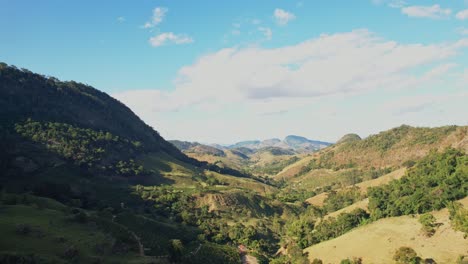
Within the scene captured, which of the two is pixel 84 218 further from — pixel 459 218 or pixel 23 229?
pixel 459 218

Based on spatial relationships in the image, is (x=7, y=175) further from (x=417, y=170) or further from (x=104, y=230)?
(x=417, y=170)

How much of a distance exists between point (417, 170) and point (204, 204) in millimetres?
111515

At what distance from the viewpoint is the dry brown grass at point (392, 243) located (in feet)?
310

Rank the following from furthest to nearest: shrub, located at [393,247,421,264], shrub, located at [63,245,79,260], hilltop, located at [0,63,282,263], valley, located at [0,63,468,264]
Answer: shrub, located at [393,247,421,264] → valley, located at [0,63,468,264] → hilltop, located at [0,63,282,263] → shrub, located at [63,245,79,260]

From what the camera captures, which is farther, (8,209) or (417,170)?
(417,170)

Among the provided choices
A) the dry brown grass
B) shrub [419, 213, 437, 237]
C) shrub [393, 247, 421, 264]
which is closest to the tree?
the dry brown grass

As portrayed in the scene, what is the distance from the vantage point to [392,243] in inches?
4124

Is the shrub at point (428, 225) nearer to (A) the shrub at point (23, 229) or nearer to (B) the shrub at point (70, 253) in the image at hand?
(B) the shrub at point (70, 253)

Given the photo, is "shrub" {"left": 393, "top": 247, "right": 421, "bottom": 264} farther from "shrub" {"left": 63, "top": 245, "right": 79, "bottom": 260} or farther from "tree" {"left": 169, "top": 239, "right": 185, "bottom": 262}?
"shrub" {"left": 63, "top": 245, "right": 79, "bottom": 260}

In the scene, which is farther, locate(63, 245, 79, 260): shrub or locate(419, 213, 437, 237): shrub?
locate(419, 213, 437, 237): shrub

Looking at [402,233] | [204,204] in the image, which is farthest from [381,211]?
[204,204]

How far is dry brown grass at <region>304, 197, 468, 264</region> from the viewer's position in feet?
310

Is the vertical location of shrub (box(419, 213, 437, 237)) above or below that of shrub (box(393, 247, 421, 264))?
above

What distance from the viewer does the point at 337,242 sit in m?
121
